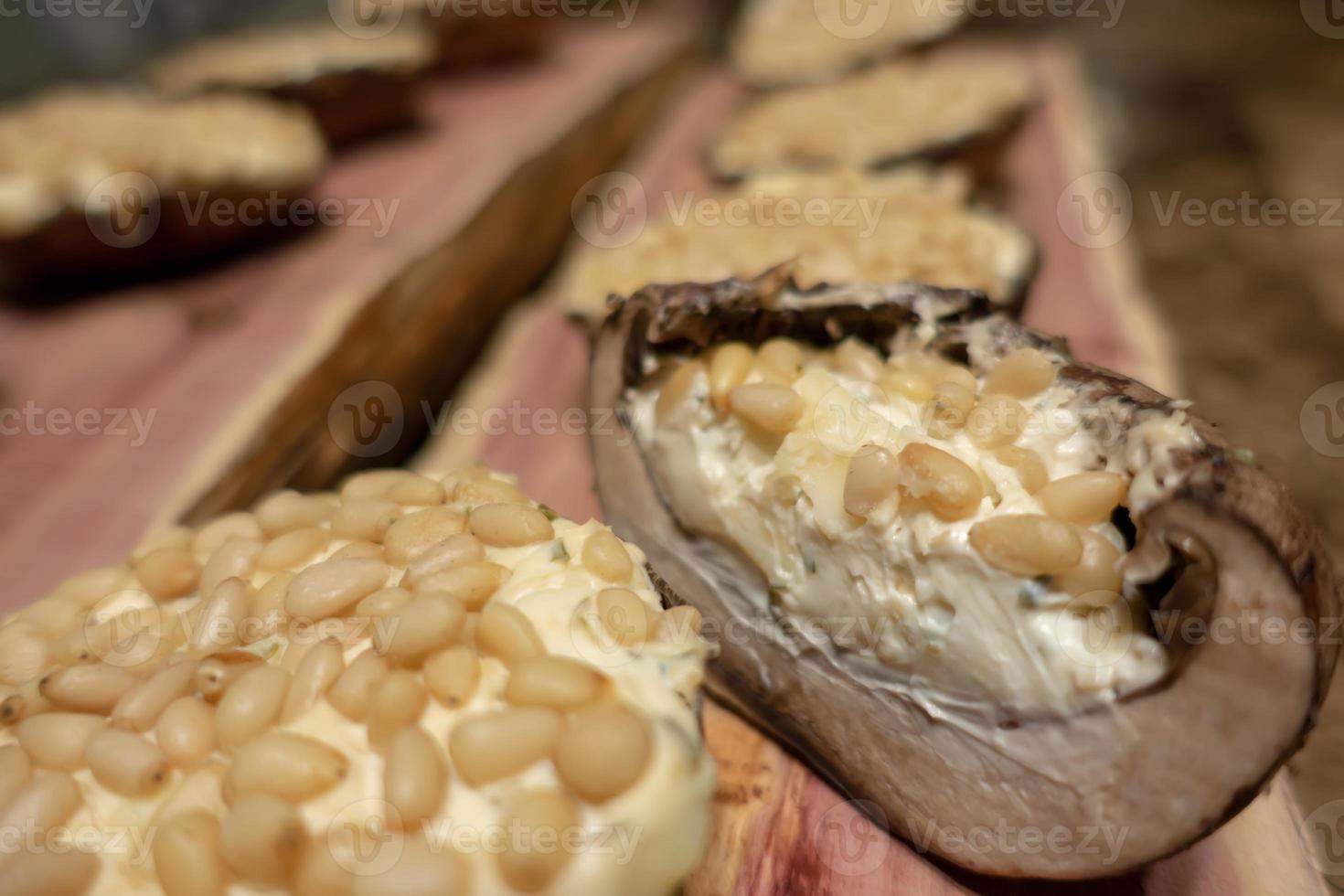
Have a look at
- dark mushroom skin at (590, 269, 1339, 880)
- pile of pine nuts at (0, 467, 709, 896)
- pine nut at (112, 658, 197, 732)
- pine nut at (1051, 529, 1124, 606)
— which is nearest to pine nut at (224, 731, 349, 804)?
pile of pine nuts at (0, 467, 709, 896)

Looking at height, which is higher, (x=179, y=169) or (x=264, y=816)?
(x=179, y=169)

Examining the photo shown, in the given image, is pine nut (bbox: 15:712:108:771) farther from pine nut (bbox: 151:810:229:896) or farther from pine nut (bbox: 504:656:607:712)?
pine nut (bbox: 504:656:607:712)

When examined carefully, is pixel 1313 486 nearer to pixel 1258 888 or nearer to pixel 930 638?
pixel 1258 888

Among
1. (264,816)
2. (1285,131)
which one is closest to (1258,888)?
(264,816)

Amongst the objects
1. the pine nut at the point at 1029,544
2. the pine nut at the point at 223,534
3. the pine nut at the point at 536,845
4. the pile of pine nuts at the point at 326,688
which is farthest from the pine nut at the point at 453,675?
the pine nut at the point at 1029,544

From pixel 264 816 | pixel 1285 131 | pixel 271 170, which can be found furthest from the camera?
pixel 1285 131

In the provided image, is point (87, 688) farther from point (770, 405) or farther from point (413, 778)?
point (770, 405)

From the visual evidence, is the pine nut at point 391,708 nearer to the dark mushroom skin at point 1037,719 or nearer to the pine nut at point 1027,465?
the dark mushroom skin at point 1037,719

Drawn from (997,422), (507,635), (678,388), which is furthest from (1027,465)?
(507,635)
